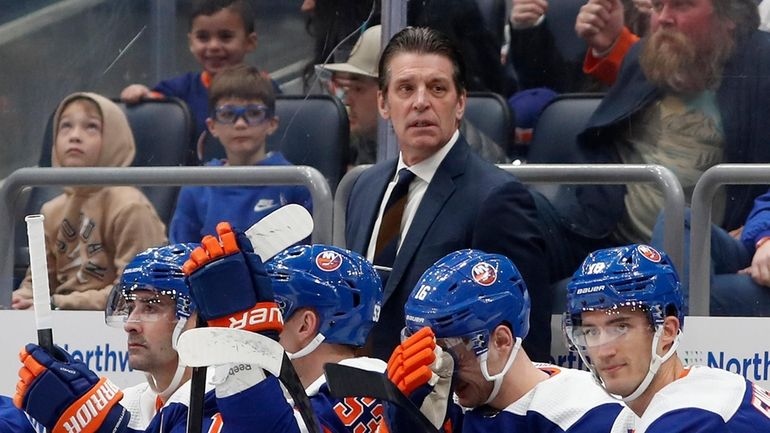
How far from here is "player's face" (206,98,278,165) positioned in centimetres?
436

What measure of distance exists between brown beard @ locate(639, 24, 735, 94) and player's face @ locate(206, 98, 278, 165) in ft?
3.75

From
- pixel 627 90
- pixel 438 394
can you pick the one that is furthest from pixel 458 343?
pixel 627 90

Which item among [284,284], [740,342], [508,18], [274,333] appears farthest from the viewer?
[508,18]

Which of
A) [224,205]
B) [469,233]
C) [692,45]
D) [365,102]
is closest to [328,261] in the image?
[469,233]

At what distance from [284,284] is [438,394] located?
0.52 m

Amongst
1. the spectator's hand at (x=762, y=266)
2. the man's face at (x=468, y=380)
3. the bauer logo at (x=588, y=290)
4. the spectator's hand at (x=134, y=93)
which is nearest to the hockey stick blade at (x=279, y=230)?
the man's face at (x=468, y=380)

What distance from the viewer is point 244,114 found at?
4.41 m

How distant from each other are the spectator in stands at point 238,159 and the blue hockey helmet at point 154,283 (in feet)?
1.95

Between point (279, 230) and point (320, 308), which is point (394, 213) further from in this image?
point (279, 230)

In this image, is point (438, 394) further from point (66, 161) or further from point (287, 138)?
point (66, 161)

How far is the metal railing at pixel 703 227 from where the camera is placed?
3596 millimetres

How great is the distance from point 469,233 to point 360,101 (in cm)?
93

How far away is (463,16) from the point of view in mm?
4324

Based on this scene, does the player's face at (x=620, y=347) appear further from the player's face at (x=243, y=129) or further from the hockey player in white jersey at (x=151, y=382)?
the player's face at (x=243, y=129)
